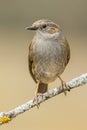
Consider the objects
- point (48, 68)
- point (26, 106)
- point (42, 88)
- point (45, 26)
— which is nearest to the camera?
point (26, 106)

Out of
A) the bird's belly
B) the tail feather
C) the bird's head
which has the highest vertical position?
the bird's head

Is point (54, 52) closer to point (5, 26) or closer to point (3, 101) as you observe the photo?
point (3, 101)

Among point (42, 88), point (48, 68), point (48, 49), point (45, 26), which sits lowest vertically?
point (42, 88)

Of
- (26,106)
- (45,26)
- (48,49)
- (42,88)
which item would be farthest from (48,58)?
(26,106)

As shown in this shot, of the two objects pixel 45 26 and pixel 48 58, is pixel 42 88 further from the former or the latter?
pixel 45 26

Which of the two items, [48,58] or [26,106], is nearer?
[26,106]

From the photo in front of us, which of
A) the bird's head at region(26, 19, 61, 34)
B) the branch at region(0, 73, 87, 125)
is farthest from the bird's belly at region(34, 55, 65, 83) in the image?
the branch at region(0, 73, 87, 125)

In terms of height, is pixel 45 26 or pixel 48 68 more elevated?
pixel 45 26

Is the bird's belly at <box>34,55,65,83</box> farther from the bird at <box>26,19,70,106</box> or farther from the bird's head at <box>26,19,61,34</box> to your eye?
the bird's head at <box>26,19,61,34</box>

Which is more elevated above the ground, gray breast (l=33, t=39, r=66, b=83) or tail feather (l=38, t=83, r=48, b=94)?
gray breast (l=33, t=39, r=66, b=83)

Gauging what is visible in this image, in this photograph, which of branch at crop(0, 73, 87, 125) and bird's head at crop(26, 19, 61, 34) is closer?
branch at crop(0, 73, 87, 125)
